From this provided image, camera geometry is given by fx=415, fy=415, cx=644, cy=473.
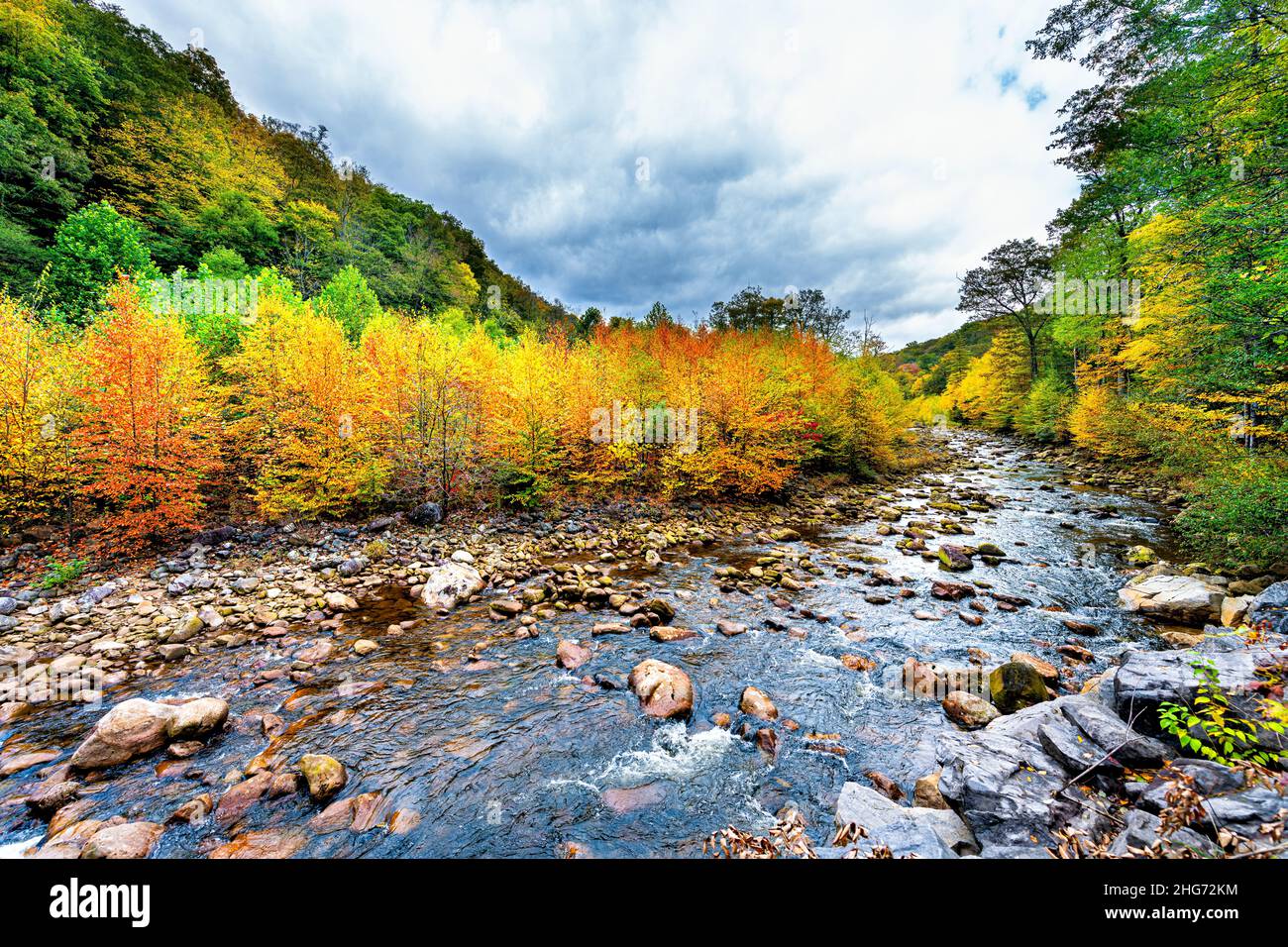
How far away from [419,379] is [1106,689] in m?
17.0

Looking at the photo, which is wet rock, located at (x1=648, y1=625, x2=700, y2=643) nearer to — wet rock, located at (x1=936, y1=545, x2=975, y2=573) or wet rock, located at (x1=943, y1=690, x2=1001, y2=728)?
wet rock, located at (x1=943, y1=690, x2=1001, y2=728)

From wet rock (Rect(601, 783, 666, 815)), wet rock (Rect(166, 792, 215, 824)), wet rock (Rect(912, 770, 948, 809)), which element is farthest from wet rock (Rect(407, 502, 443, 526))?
wet rock (Rect(912, 770, 948, 809))

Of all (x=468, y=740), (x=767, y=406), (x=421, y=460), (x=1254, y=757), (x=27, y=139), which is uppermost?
(x=27, y=139)

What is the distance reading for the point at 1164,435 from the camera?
15.6m

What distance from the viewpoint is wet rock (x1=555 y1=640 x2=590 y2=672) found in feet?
24.1

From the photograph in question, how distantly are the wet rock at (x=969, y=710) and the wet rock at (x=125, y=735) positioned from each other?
1042 cm

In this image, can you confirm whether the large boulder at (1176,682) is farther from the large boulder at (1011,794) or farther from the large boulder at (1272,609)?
the large boulder at (1272,609)

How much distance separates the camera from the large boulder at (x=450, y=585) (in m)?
9.71

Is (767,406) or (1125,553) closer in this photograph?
(1125,553)
